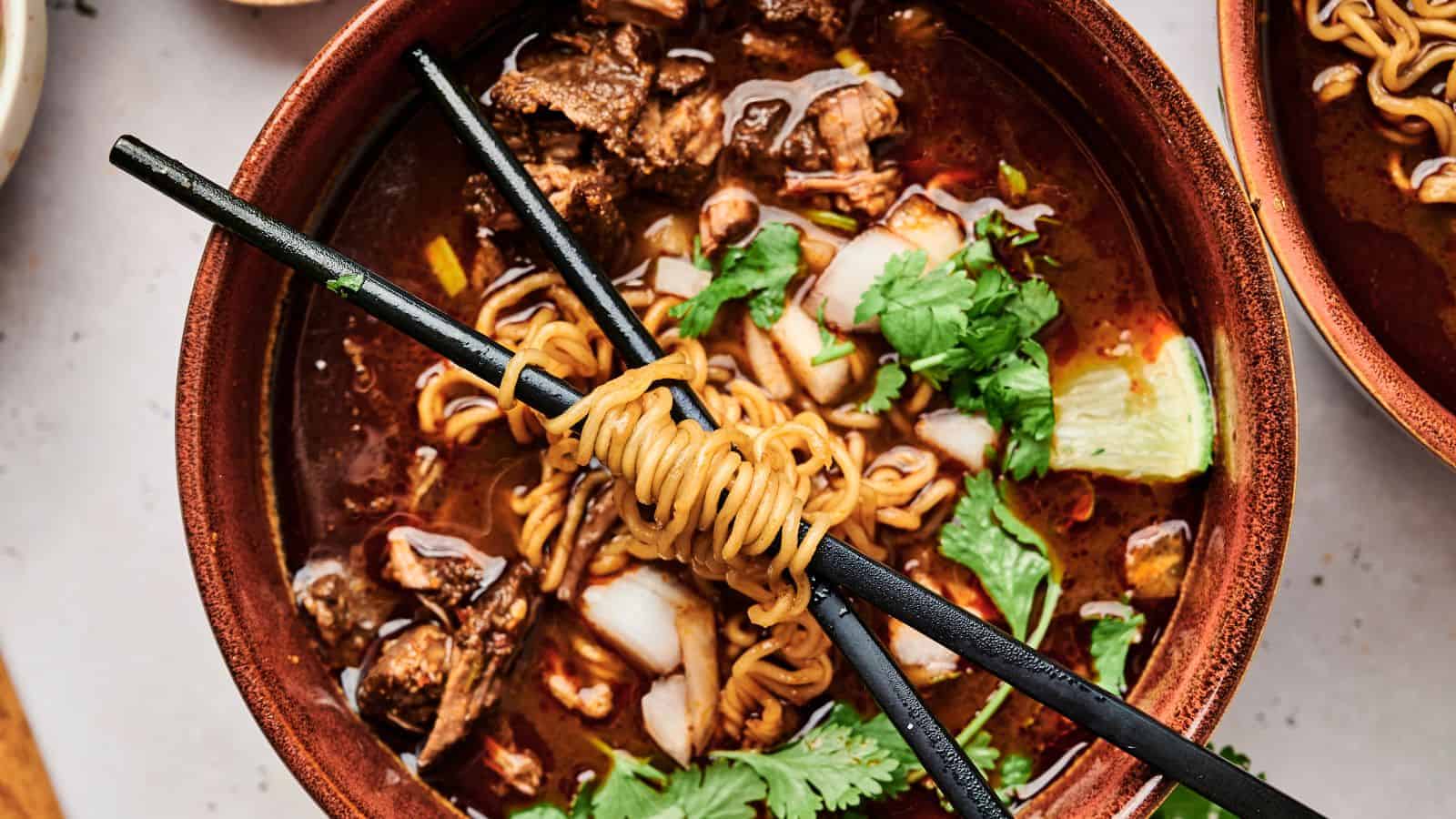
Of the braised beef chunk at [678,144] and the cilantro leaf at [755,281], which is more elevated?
the braised beef chunk at [678,144]

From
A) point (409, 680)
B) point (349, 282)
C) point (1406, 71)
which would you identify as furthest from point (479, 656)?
point (1406, 71)

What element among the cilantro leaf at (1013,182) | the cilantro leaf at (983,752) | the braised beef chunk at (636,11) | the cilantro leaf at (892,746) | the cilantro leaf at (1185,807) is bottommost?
the cilantro leaf at (892,746)

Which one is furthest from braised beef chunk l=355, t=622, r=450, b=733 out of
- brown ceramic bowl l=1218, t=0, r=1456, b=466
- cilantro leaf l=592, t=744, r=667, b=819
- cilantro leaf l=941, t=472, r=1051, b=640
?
brown ceramic bowl l=1218, t=0, r=1456, b=466

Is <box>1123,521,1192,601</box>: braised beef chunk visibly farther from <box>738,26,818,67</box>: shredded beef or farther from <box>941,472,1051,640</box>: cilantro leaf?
<box>738,26,818,67</box>: shredded beef

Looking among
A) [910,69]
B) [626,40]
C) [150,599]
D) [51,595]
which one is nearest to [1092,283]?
[910,69]

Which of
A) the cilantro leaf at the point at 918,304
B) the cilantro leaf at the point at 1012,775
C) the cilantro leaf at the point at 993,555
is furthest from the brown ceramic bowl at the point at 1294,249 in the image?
the cilantro leaf at the point at 1012,775

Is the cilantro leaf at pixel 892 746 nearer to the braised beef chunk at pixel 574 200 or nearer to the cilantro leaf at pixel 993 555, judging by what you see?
the cilantro leaf at pixel 993 555

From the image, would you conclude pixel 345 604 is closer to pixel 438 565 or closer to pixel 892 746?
pixel 438 565
